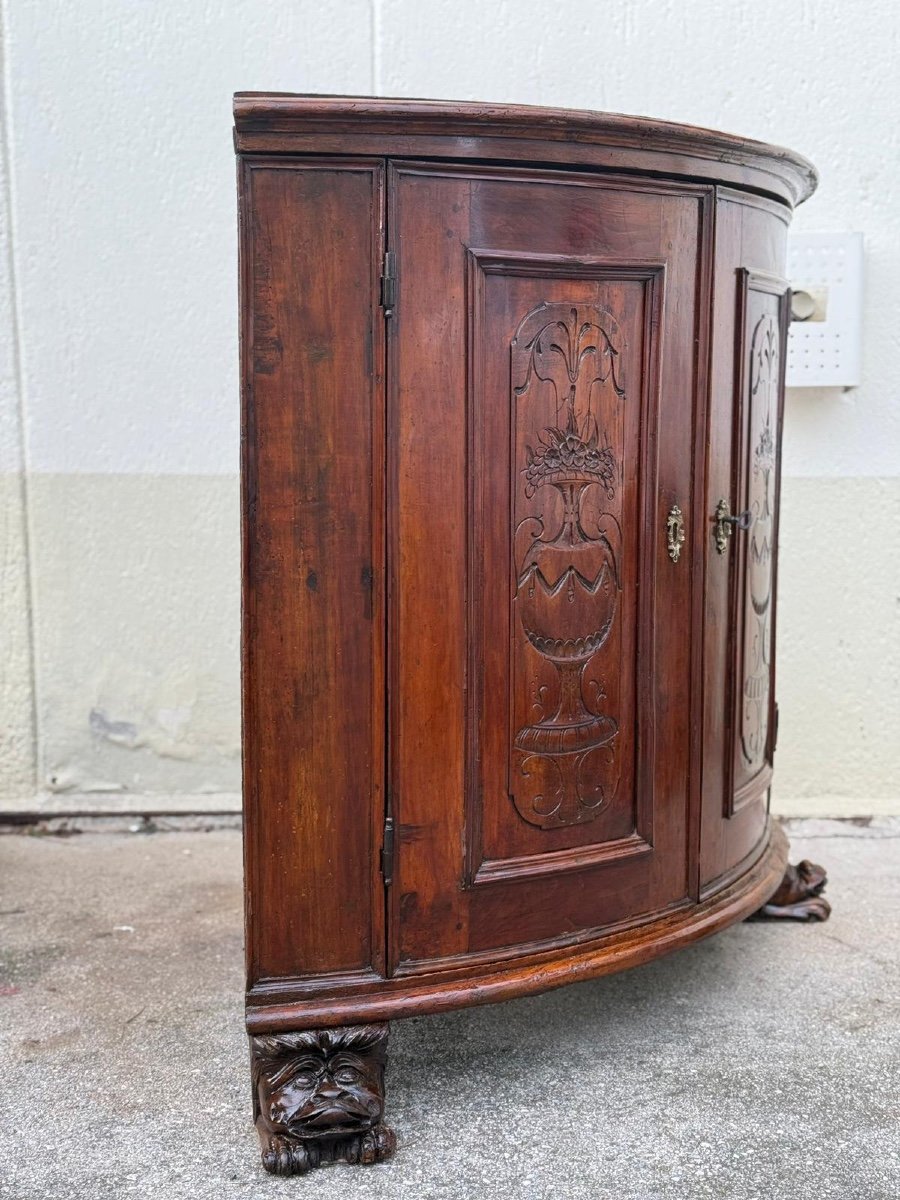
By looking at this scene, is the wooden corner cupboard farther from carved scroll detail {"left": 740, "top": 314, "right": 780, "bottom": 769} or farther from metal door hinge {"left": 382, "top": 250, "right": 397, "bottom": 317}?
carved scroll detail {"left": 740, "top": 314, "right": 780, "bottom": 769}

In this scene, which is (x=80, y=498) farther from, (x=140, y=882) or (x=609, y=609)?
(x=609, y=609)

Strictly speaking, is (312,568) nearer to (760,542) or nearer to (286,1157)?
(286,1157)

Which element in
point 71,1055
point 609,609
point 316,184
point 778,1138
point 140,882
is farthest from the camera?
point 140,882

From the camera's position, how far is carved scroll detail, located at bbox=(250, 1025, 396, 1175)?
70.9 inches

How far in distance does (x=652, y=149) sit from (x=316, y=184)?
0.52m

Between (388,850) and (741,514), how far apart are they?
0.84 meters

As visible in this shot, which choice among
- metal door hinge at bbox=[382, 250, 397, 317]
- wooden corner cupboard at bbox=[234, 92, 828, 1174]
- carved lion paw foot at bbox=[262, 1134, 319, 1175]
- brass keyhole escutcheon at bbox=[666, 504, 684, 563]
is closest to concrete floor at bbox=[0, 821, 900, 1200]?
carved lion paw foot at bbox=[262, 1134, 319, 1175]

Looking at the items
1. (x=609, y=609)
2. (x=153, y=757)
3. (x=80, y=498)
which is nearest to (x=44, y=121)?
(x=80, y=498)

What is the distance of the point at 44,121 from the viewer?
3074 mm

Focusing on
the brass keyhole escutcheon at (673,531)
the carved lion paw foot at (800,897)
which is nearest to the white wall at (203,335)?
the carved lion paw foot at (800,897)

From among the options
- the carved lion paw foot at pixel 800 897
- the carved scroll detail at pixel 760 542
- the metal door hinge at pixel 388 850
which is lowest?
the carved lion paw foot at pixel 800 897

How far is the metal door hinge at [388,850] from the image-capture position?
6.09 feet

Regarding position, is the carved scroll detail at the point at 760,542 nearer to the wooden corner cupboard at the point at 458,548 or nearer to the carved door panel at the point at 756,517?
the carved door panel at the point at 756,517

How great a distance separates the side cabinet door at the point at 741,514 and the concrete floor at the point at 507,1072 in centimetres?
29
